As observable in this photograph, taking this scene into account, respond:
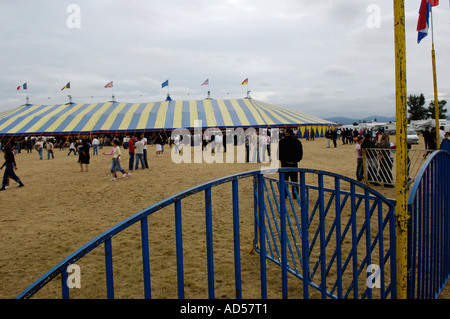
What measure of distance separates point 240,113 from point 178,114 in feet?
24.6

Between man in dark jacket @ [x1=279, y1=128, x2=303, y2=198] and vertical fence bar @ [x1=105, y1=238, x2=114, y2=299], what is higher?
man in dark jacket @ [x1=279, y1=128, x2=303, y2=198]

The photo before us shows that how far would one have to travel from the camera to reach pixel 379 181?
9.64 m

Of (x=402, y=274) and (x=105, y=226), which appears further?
(x=105, y=226)

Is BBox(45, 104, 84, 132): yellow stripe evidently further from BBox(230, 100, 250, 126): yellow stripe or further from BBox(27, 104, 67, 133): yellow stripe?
BBox(230, 100, 250, 126): yellow stripe

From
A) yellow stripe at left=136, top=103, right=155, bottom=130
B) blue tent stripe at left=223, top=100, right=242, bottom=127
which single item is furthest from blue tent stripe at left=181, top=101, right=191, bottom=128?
blue tent stripe at left=223, top=100, right=242, bottom=127

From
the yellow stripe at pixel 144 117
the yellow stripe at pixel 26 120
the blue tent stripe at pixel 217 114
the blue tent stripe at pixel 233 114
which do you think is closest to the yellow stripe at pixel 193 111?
the blue tent stripe at pixel 217 114

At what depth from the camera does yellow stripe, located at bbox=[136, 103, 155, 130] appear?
34544 millimetres

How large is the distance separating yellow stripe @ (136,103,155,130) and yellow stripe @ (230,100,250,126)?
416 inches

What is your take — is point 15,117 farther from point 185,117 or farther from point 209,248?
point 209,248
